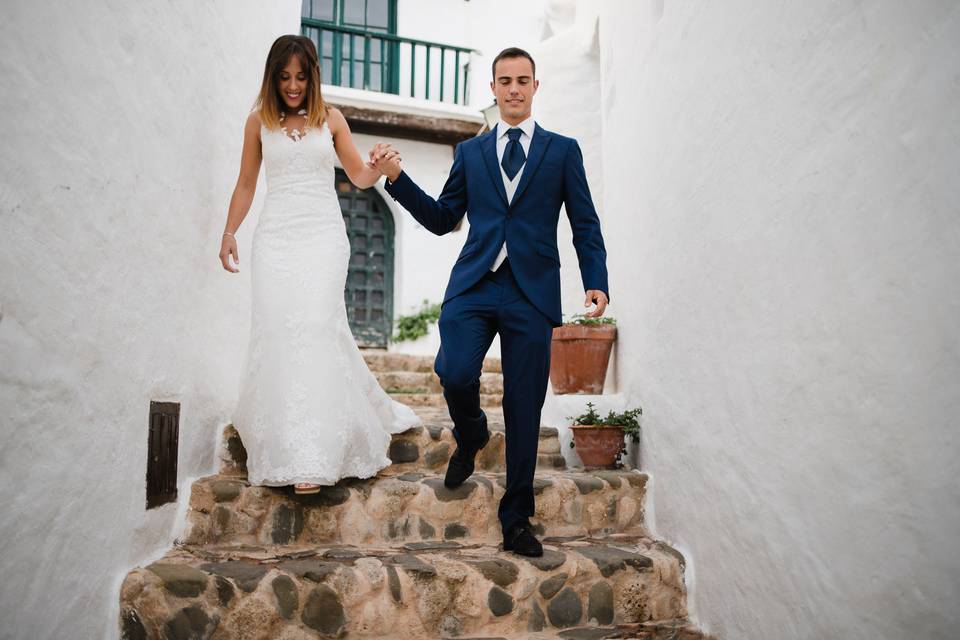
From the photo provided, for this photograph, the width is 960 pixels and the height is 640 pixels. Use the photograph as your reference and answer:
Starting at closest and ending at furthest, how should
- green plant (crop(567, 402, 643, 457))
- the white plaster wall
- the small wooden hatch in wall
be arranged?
the white plaster wall < the small wooden hatch in wall < green plant (crop(567, 402, 643, 457))

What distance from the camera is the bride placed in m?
2.69

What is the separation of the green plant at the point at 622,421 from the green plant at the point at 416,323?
4.98 m

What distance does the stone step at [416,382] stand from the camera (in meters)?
5.51

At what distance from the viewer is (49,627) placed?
1756 mm

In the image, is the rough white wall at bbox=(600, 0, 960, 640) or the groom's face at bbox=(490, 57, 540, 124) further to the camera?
the groom's face at bbox=(490, 57, 540, 124)

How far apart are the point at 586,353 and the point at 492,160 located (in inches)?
59.8

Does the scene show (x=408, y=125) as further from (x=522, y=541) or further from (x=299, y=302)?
(x=522, y=541)

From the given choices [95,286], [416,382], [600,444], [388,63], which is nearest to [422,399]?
[416,382]

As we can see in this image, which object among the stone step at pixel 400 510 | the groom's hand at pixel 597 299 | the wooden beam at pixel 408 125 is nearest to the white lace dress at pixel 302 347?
the stone step at pixel 400 510

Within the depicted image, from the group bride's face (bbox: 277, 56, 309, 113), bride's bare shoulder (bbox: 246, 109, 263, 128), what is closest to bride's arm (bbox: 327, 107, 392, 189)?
bride's face (bbox: 277, 56, 309, 113)

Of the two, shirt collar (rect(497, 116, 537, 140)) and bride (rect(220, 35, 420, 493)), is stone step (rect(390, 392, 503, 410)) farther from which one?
shirt collar (rect(497, 116, 537, 140))

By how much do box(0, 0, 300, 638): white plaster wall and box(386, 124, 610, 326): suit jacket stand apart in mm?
904

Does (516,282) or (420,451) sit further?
(420,451)

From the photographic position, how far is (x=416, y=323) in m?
8.41
